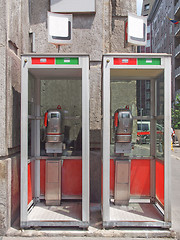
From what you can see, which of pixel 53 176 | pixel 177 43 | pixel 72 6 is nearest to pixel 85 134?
pixel 53 176

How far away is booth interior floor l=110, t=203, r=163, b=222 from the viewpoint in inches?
151

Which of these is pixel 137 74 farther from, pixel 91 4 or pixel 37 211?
pixel 37 211

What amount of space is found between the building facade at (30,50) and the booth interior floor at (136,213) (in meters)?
0.70

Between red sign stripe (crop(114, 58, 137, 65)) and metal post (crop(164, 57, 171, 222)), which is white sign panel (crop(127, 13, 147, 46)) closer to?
red sign stripe (crop(114, 58, 137, 65))

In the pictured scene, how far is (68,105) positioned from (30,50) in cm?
142

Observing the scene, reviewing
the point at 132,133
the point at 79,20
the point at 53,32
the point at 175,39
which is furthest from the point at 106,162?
the point at 175,39

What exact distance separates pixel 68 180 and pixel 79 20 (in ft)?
A: 10.1

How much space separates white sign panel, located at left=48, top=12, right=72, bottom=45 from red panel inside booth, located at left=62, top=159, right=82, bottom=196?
2.04 meters

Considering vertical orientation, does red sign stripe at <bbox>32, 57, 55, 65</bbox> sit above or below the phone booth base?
above

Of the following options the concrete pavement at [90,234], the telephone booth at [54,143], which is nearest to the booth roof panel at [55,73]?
the telephone booth at [54,143]

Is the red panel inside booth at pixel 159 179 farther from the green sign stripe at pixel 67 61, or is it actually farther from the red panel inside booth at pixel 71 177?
the green sign stripe at pixel 67 61

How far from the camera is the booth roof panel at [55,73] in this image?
3979 millimetres

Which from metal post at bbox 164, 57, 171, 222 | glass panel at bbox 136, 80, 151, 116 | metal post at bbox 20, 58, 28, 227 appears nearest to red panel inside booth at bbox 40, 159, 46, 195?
metal post at bbox 20, 58, 28, 227

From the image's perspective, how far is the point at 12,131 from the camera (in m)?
3.86
